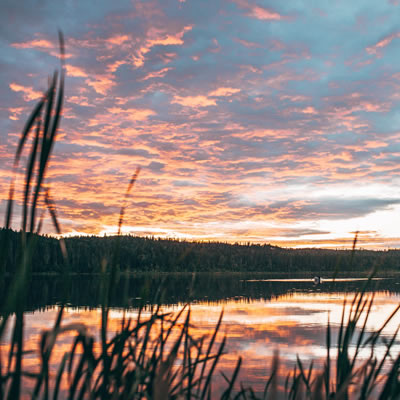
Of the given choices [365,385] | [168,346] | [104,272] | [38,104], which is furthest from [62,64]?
[168,346]

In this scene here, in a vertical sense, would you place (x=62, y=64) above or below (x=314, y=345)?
above

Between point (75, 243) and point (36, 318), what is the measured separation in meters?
125

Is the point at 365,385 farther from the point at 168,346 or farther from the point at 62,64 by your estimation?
the point at 168,346

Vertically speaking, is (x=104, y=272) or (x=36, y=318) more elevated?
(x=104, y=272)

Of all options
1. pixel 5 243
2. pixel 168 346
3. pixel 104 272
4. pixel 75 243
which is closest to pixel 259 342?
pixel 168 346

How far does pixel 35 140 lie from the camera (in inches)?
64.4

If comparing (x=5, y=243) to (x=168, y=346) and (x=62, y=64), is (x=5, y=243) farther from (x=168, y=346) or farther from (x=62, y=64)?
(x=168, y=346)

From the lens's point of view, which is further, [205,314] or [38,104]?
[205,314]

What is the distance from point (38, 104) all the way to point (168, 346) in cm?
1379

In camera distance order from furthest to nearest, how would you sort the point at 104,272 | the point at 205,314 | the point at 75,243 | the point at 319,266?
the point at 319,266 → the point at 75,243 → the point at 205,314 → the point at 104,272

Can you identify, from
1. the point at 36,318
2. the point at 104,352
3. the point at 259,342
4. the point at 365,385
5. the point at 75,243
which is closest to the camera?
the point at 104,352

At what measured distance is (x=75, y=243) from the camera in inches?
5640

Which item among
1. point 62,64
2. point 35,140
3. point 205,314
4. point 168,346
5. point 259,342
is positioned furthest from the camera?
point 205,314

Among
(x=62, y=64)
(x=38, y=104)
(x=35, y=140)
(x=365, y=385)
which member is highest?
(x=62, y=64)
